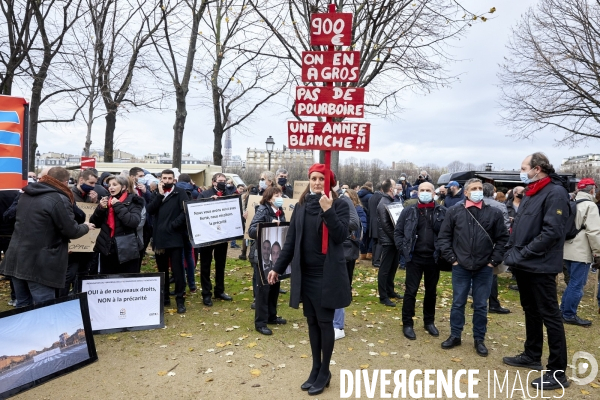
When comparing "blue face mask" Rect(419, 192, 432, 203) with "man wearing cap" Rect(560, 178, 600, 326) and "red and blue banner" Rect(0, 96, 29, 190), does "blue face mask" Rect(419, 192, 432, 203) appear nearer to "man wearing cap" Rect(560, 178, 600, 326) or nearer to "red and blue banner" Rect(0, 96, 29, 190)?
"man wearing cap" Rect(560, 178, 600, 326)

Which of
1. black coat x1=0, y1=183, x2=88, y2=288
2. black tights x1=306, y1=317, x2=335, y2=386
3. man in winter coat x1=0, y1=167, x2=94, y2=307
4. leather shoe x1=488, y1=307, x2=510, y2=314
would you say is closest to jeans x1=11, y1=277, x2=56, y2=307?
man in winter coat x1=0, y1=167, x2=94, y2=307

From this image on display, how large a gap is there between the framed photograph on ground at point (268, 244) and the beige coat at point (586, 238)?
4635 mm

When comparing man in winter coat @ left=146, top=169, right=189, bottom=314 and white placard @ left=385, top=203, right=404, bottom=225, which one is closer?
man in winter coat @ left=146, top=169, right=189, bottom=314

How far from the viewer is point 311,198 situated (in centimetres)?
429

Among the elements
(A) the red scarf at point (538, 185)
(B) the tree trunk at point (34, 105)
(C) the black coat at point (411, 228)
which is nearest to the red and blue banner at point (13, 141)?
(C) the black coat at point (411, 228)

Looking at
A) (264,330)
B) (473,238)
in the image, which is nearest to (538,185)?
(473,238)

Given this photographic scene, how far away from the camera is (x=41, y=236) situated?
4836mm

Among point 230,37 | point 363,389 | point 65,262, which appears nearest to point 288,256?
point 363,389

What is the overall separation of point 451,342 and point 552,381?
50.0 inches

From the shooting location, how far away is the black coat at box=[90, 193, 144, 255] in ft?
19.7

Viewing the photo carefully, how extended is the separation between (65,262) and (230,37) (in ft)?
48.7

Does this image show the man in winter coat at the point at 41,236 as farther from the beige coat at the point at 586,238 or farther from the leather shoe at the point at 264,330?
the beige coat at the point at 586,238

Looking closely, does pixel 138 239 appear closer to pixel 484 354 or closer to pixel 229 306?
pixel 229 306

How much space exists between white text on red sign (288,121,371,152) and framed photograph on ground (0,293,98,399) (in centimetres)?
300
